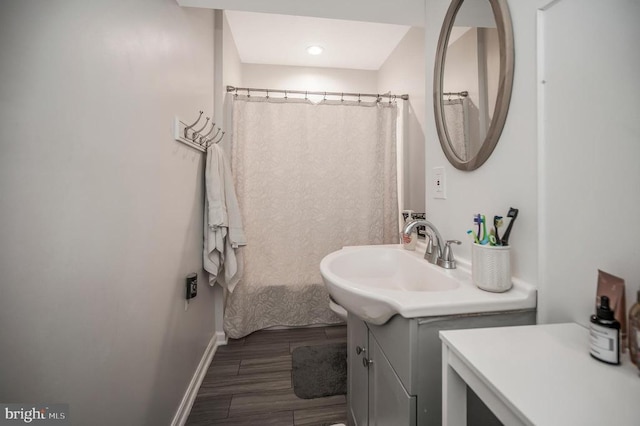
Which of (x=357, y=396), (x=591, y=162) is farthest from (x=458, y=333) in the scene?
(x=357, y=396)

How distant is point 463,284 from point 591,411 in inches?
18.8

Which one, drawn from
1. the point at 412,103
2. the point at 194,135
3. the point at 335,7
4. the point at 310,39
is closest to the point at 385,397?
the point at 194,135

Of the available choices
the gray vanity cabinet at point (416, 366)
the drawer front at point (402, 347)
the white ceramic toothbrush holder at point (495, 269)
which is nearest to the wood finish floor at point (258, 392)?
the gray vanity cabinet at point (416, 366)

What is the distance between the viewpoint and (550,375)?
1.47ft

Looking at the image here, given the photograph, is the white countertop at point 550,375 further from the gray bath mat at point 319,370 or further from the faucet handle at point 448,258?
the gray bath mat at point 319,370

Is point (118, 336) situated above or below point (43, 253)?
below

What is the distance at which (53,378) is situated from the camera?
0.60 meters

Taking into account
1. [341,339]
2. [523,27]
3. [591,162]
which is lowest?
[341,339]

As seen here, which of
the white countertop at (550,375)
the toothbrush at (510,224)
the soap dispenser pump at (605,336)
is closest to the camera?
the white countertop at (550,375)

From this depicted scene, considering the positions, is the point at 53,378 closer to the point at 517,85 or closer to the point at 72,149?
the point at 72,149

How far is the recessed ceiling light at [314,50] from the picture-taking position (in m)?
2.30

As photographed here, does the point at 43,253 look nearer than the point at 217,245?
Yes

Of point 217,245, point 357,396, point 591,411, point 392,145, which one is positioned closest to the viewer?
point 591,411

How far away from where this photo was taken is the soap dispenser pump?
1.54 ft
